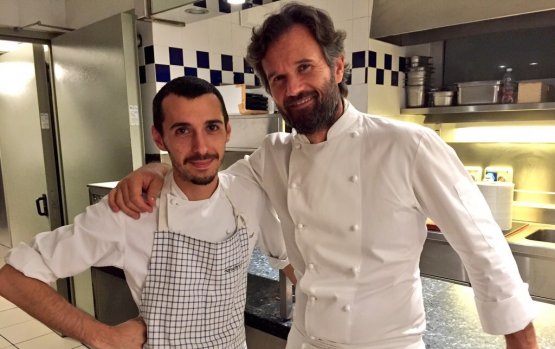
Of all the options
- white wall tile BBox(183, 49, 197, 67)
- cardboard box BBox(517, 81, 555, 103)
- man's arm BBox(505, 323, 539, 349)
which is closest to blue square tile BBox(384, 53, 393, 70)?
cardboard box BBox(517, 81, 555, 103)

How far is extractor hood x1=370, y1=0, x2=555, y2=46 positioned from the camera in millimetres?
1693

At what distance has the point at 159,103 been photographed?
1264mm

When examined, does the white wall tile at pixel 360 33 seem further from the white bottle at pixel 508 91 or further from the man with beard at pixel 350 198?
the man with beard at pixel 350 198

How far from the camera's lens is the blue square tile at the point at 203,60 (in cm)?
317

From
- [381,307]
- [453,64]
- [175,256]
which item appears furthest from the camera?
[453,64]

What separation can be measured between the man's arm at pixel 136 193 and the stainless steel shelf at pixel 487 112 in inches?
94.3

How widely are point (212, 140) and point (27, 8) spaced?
278 cm

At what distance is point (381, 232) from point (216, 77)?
8.14 ft

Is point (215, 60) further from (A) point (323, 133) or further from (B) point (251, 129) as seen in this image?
(A) point (323, 133)

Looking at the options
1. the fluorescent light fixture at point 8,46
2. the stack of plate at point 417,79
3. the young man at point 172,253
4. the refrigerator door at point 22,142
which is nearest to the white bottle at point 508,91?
the stack of plate at point 417,79

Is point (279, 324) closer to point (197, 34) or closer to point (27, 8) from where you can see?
point (197, 34)

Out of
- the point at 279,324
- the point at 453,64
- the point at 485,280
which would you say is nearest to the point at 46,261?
the point at 279,324

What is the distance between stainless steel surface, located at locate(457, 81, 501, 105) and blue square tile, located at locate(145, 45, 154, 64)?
2094 millimetres

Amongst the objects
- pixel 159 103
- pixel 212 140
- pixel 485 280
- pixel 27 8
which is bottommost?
pixel 485 280
